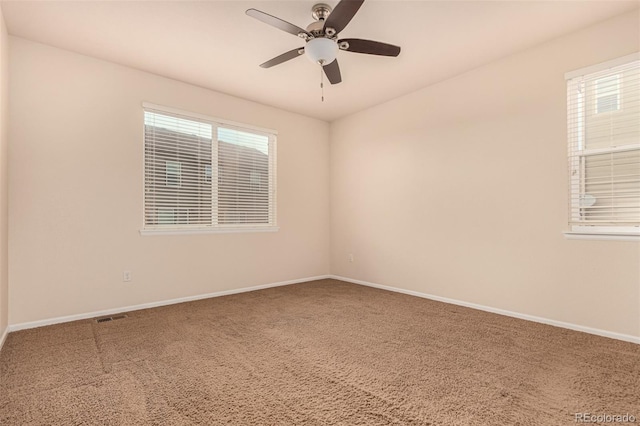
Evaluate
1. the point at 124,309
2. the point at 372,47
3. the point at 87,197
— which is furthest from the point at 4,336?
the point at 372,47

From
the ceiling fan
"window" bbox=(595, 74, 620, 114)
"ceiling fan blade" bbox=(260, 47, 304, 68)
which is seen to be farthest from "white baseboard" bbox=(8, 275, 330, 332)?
"window" bbox=(595, 74, 620, 114)

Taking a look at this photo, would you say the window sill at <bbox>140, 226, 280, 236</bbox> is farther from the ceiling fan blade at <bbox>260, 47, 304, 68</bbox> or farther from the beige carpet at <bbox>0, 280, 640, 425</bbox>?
the ceiling fan blade at <bbox>260, 47, 304, 68</bbox>

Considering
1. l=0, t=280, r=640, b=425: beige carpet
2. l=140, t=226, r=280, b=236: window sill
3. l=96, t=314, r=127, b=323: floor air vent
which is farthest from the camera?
l=140, t=226, r=280, b=236: window sill

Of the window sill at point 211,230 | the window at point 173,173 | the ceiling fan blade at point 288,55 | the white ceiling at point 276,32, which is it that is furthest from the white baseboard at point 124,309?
the ceiling fan blade at point 288,55

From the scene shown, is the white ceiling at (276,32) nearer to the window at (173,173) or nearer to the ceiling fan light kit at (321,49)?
the ceiling fan light kit at (321,49)

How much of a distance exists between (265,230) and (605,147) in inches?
156

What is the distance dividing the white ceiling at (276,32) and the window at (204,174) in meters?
0.64

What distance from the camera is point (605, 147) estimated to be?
2.82 m

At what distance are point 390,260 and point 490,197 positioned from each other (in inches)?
63.9

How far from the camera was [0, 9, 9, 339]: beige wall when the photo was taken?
2633 millimetres

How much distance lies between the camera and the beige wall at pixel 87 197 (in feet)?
9.87

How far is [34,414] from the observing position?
1676 millimetres

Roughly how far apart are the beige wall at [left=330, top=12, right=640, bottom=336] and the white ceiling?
11.9 inches

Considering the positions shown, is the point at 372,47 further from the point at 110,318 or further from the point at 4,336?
the point at 4,336
